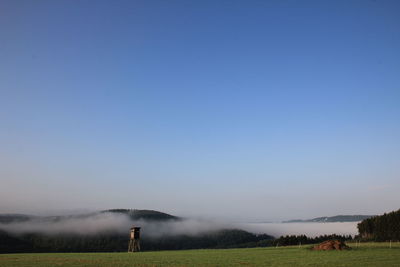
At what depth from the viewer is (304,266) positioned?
38875 mm

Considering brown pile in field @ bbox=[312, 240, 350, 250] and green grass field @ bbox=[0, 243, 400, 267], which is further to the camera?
brown pile in field @ bbox=[312, 240, 350, 250]

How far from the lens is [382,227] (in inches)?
5276

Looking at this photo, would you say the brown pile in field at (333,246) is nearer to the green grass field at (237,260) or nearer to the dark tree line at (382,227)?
the green grass field at (237,260)

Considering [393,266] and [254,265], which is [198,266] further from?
[393,266]

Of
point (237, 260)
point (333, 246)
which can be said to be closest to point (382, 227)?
point (333, 246)

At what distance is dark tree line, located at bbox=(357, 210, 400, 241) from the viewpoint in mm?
125944

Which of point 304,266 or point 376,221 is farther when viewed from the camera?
point 376,221

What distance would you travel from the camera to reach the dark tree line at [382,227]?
413ft

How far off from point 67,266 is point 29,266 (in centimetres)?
489

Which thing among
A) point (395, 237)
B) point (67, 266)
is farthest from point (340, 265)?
point (395, 237)

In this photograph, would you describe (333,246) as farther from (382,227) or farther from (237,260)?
(382,227)

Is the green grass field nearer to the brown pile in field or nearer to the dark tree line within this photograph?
the brown pile in field

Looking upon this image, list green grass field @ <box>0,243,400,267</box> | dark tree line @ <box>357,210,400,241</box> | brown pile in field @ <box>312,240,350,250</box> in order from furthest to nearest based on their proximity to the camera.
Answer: dark tree line @ <box>357,210,400,241</box> → brown pile in field @ <box>312,240,350,250</box> → green grass field @ <box>0,243,400,267</box>

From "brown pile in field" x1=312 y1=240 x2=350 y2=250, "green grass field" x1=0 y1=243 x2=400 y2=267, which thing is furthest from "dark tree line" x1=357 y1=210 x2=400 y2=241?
"green grass field" x1=0 y1=243 x2=400 y2=267
